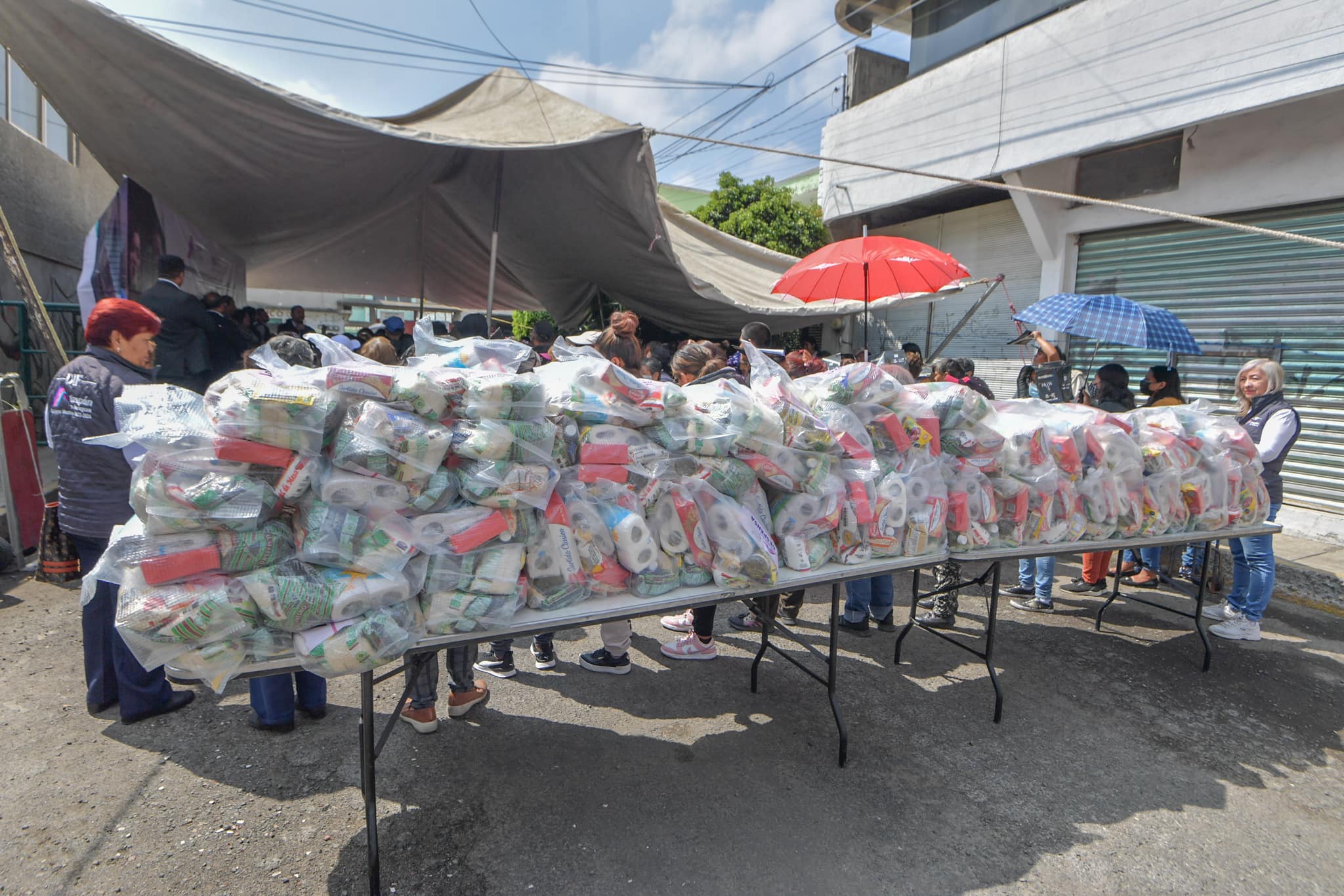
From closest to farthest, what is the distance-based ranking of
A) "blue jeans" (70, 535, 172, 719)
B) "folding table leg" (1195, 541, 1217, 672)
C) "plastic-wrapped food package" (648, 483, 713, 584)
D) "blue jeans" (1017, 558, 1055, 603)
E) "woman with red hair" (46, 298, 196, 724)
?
"plastic-wrapped food package" (648, 483, 713, 584) → "woman with red hair" (46, 298, 196, 724) → "blue jeans" (70, 535, 172, 719) → "folding table leg" (1195, 541, 1217, 672) → "blue jeans" (1017, 558, 1055, 603)

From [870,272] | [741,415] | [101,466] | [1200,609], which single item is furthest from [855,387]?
[870,272]

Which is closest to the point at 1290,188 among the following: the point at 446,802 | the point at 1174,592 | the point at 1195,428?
the point at 1174,592

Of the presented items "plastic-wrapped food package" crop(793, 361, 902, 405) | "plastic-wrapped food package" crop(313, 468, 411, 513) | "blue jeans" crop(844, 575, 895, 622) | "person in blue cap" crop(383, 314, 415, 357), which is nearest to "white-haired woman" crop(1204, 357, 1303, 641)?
"blue jeans" crop(844, 575, 895, 622)

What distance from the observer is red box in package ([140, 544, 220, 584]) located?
1.80 meters

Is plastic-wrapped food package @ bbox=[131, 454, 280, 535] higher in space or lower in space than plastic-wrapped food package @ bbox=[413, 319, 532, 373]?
lower

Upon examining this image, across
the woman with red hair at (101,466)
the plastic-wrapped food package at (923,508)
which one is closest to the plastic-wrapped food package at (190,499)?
the woman with red hair at (101,466)

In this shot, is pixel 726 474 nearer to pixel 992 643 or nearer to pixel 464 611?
pixel 464 611

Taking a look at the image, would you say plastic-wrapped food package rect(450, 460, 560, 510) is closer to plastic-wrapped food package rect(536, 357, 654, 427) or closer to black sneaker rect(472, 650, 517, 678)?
plastic-wrapped food package rect(536, 357, 654, 427)

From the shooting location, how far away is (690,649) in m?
3.83

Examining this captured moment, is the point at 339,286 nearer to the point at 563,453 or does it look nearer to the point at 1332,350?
the point at 563,453

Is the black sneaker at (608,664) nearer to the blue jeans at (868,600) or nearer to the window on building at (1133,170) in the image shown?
the blue jeans at (868,600)

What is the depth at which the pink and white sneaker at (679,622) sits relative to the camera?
421cm

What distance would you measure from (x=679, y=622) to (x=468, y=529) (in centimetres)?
244

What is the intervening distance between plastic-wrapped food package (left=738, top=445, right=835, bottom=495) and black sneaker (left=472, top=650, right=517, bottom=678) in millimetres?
1733
